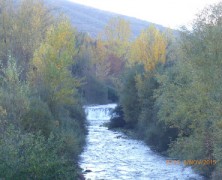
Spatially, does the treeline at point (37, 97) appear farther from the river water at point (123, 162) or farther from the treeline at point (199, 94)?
the treeline at point (199, 94)

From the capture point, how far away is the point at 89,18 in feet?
458

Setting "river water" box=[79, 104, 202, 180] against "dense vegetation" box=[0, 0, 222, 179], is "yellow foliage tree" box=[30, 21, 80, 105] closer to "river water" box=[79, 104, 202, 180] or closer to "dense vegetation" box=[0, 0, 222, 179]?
"dense vegetation" box=[0, 0, 222, 179]

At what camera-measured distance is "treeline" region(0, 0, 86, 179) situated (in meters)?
17.8

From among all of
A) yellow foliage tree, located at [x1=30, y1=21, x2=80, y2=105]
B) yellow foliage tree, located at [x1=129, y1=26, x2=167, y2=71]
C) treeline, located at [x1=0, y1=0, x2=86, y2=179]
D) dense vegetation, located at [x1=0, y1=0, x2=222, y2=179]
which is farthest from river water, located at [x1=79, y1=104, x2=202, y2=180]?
yellow foliage tree, located at [x1=129, y1=26, x2=167, y2=71]

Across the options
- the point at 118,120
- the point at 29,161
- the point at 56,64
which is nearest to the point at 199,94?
the point at 29,161

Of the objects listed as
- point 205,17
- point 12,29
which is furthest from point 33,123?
point 12,29

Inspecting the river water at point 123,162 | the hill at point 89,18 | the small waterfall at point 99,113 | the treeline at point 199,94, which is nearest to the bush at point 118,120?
the river water at point 123,162

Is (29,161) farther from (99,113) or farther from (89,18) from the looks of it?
(89,18)

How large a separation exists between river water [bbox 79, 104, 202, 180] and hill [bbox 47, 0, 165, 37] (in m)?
83.0

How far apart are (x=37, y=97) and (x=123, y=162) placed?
6.87m

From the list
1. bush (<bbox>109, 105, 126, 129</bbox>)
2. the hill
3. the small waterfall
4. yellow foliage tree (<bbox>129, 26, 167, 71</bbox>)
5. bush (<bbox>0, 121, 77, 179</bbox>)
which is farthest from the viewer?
the hill

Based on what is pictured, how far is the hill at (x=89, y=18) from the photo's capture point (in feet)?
424

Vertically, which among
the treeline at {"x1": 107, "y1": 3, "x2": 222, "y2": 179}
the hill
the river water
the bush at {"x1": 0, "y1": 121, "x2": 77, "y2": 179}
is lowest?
the river water

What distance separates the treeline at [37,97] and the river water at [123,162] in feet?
3.95
